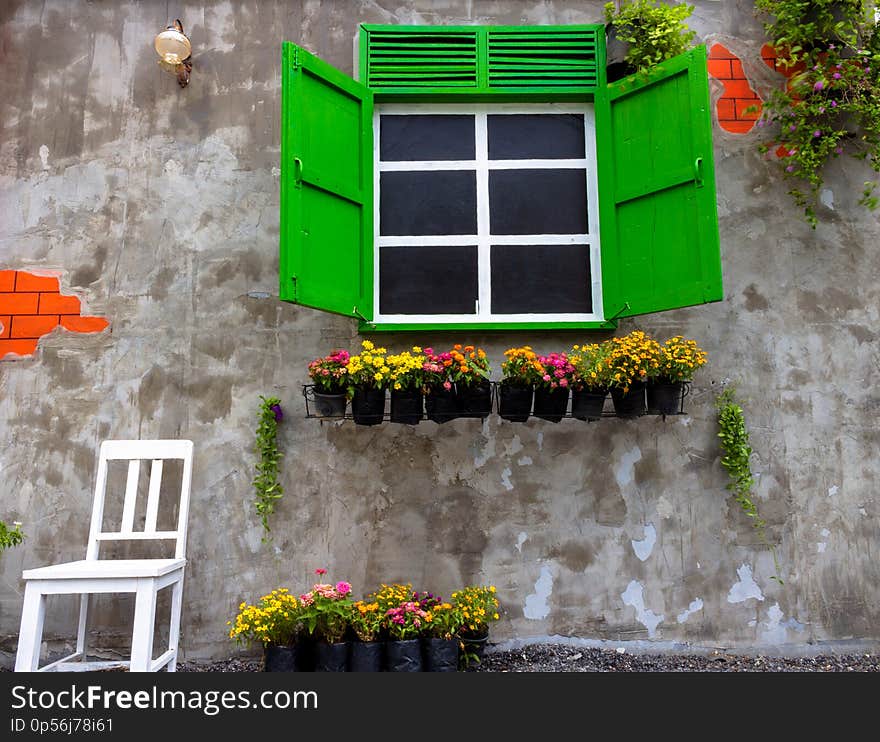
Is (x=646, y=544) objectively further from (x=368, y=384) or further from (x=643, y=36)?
(x=643, y=36)

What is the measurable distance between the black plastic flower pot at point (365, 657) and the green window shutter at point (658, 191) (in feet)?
6.17

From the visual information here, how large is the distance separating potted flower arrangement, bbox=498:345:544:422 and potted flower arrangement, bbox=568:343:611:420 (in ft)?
0.59

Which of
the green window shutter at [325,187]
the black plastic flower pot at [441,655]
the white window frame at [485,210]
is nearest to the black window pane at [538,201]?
the white window frame at [485,210]

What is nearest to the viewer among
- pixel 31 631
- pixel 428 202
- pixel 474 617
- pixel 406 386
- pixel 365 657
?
pixel 31 631

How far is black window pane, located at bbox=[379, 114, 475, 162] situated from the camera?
3.80m

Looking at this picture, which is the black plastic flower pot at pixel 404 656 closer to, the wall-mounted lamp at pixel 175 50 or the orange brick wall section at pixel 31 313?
the orange brick wall section at pixel 31 313

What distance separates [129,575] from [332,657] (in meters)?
0.84

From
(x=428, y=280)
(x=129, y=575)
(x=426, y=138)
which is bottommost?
(x=129, y=575)

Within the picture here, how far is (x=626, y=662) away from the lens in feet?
10.6

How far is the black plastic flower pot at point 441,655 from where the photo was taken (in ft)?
9.48

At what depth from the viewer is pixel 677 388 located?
3.25 m

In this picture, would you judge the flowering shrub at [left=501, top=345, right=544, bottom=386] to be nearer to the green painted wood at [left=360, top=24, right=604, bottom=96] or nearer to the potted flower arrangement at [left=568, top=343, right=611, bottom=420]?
the potted flower arrangement at [left=568, top=343, right=611, bottom=420]

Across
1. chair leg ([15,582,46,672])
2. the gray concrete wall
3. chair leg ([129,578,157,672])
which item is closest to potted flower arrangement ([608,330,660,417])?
the gray concrete wall

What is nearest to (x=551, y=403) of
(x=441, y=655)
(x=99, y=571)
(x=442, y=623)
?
(x=442, y=623)
